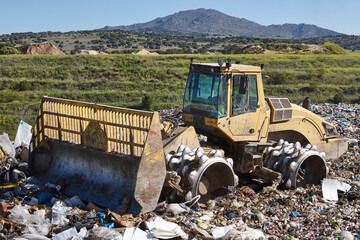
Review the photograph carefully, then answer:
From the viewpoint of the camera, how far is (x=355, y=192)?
7.83 metres

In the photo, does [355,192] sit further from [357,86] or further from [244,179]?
[357,86]

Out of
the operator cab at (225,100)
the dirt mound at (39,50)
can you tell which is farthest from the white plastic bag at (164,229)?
the dirt mound at (39,50)

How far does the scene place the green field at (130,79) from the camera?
2673cm

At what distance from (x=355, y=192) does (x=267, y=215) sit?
1946mm

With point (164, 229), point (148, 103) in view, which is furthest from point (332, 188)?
point (148, 103)

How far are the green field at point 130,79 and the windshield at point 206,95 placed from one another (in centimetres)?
1623

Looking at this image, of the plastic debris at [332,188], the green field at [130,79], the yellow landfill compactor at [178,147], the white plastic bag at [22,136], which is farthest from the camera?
→ the green field at [130,79]

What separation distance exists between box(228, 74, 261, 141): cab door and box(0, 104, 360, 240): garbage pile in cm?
101

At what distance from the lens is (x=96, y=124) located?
7102mm

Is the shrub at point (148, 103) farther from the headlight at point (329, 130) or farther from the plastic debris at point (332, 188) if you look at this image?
the plastic debris at point (332, 188)

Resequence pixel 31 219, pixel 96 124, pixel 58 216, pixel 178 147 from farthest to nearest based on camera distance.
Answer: pixel 178 147 < pixel 96 124 < pixel 58 216 < pixel 31 219

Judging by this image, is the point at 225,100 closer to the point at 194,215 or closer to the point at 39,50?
the point at 194,215

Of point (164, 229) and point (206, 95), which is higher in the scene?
point (206, 95)

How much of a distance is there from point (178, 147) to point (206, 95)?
1017 millimetres
